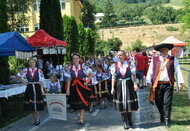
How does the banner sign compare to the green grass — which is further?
the banner sign

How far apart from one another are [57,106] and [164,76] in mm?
3138

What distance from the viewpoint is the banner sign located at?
27.2ft

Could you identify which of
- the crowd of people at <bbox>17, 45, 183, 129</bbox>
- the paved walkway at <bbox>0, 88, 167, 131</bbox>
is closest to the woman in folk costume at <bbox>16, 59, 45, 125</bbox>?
the crowd of people at <bbox>17, 45, 183, 129</bbox>

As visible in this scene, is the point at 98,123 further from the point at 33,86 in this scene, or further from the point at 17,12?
the point at 17,12

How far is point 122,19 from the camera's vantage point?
181m

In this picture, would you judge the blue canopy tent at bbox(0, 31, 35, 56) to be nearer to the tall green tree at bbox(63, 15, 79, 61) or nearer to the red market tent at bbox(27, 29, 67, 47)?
the red market tent at bbox(27, 29, 67, 47)

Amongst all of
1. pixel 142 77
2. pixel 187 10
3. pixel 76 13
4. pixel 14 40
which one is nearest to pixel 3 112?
pixel 14 40

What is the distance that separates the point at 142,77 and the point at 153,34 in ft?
308

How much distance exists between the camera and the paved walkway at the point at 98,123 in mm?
7664

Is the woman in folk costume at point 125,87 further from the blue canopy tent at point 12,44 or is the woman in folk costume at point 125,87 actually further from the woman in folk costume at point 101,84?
the woman in folk costume at point 101,84

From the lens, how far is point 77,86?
799cm

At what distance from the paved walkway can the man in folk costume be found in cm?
62

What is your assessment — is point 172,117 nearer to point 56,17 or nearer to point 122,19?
point 56,17

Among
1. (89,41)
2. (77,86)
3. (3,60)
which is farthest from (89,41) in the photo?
(77,86)
